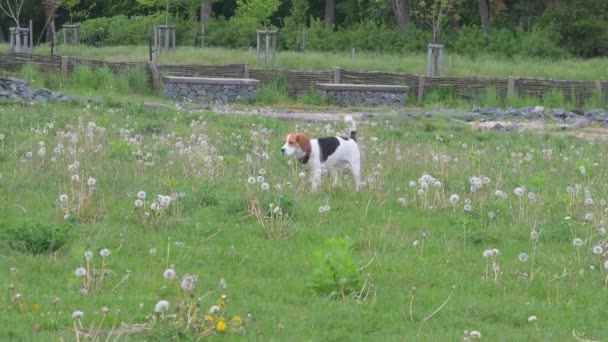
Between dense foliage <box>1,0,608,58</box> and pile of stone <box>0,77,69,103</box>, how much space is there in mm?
25778

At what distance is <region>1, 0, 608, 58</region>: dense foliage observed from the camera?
51.7 m

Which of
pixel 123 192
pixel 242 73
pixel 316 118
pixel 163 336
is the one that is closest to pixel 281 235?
pixel 123 192

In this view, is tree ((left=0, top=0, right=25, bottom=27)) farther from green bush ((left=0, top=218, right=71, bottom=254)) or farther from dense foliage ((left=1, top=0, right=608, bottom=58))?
green bush ((left=0, top=218, right=71, bottom=254))

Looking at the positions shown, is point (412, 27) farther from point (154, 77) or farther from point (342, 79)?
point (154, 77)

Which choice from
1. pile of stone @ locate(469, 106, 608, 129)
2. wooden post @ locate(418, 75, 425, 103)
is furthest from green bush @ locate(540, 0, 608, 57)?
pile of stone @ locate(469, 106, 608, 129)

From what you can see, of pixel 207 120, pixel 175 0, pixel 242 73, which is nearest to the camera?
pixel 207 120

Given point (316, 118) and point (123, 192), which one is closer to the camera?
point (123, 192)

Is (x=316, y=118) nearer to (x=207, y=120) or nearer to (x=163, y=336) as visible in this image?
(x=207, y=120)

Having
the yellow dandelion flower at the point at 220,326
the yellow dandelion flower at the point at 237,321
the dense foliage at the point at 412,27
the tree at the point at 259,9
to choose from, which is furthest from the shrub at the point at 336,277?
the tree at the point at 259,9

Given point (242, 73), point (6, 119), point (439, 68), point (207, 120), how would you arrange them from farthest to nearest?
point (439, 68), point (242, 73), point (207, 120), point (6, 119)

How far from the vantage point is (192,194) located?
35.7 ft

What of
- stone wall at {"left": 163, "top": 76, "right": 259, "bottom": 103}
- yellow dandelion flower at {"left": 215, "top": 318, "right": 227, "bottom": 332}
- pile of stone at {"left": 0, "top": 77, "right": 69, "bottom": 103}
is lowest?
stone wall at {"left": 163, "top": 76, "right": 259, "bottom": 103}

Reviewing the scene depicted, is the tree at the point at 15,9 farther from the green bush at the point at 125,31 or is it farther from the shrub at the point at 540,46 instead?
the shrub at the point at 540,46

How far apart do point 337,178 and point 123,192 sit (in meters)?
2.93
